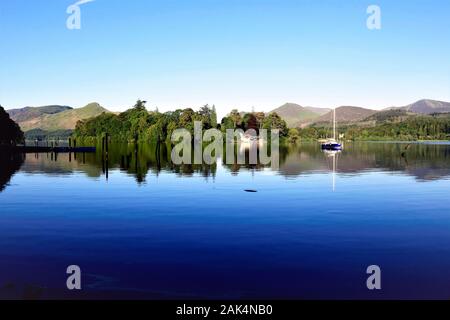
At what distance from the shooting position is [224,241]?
2422 cm

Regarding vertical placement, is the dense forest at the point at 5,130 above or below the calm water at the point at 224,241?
above

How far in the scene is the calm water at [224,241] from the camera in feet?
57.2

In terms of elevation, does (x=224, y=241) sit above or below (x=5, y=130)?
below

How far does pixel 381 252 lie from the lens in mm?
22281

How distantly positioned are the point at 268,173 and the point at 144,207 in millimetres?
30911

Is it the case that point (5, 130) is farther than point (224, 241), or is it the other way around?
point (5, 130)

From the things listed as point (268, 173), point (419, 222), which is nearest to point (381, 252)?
point (419, 222)

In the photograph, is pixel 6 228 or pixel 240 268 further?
pixel 6 228

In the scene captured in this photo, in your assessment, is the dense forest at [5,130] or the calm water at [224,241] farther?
the dense forest at [5,130]

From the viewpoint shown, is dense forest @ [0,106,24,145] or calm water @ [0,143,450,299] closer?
calm water @ [0,143,450,299]

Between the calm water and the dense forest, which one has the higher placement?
the dense forest

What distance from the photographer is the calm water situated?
1742cm

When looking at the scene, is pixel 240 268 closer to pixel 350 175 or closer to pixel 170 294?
pixel 170 294
